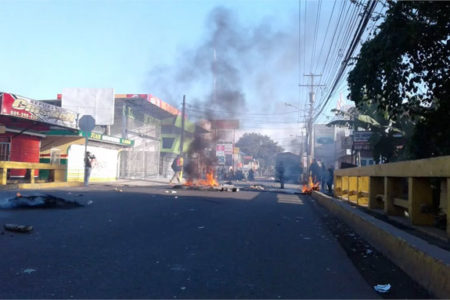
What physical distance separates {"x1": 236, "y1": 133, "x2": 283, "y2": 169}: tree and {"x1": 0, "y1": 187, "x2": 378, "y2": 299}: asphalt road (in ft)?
251

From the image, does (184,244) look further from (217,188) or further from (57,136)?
(57,136)

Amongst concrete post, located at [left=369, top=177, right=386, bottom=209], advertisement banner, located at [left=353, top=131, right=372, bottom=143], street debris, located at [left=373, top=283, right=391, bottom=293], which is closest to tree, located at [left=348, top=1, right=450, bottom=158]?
concrete post, located at [left=369, top=177, right=386, bottom=209]

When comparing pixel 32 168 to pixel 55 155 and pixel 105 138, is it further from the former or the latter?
pixel 105 138

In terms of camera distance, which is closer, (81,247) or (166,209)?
(81,247)

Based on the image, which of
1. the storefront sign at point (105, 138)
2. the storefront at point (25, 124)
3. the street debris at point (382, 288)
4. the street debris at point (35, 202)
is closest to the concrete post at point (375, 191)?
the street debris at point (382, 288)

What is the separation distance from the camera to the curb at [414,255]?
2.91 metres

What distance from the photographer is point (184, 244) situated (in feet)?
16.0

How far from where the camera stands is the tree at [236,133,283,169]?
83875 mm

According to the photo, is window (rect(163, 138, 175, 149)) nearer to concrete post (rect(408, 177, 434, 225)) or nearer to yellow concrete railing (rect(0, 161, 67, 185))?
yellow concrete railing (rect(0, 161, 67, 185))

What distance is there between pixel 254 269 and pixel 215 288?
72cm

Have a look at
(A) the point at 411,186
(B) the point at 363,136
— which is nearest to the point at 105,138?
(B) the point at 363,136

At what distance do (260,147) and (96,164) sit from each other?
6525 cm

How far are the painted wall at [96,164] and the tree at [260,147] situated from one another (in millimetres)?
60825

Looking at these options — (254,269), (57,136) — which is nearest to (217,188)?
(57,136)
